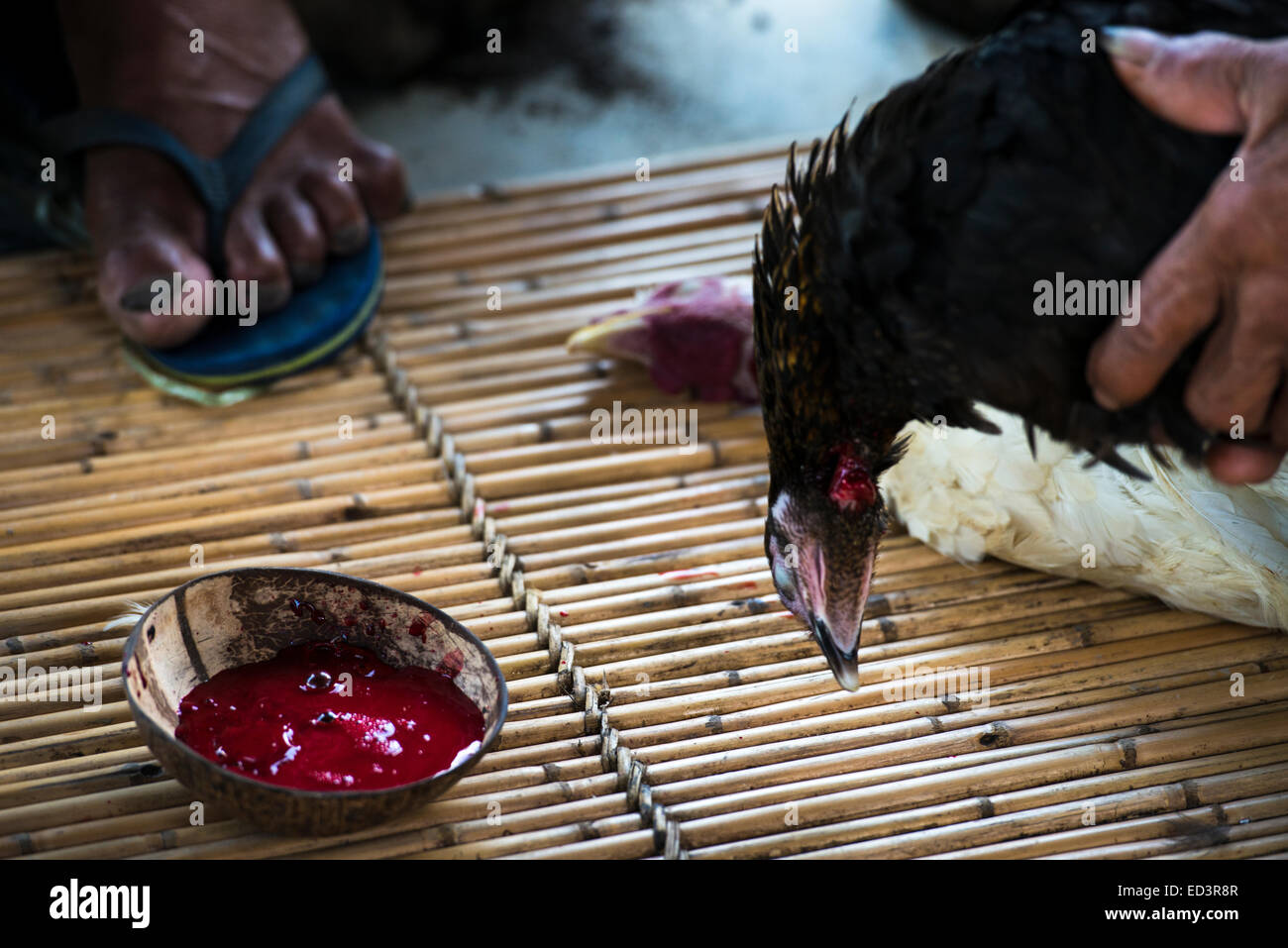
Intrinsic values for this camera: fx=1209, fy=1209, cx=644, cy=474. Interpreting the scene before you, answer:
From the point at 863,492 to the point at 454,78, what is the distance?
1.95 m

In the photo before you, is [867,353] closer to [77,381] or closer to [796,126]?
[77,381]

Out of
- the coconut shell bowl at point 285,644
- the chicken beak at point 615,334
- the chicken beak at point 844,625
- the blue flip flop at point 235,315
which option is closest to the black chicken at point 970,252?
the chicken beak at point 844,625

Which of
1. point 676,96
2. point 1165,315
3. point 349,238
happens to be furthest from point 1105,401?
point 676,96

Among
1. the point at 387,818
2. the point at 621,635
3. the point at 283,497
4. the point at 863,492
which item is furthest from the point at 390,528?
the point at 863,492

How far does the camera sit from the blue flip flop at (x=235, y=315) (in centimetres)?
152

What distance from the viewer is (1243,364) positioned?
860 millimetres

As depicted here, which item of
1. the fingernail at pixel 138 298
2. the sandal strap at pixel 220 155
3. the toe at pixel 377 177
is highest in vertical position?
the sandal strap at pixel 220 155

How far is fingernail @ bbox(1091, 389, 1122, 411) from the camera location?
919 millimetres

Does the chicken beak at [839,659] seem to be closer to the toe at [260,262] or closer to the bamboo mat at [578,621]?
the bamboo mat at [578,621]

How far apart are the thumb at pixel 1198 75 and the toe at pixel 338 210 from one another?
1.05 meters

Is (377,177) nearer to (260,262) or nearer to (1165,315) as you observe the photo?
(260,262)

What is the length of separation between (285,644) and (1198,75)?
2.84ft

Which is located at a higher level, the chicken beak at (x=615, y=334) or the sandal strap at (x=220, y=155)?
the sandal strap at (x=220, y=155)

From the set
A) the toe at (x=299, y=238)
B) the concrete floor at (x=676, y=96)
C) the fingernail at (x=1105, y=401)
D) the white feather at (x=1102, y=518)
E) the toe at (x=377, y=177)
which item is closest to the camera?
the fingernail at (x=1105, y=401)
